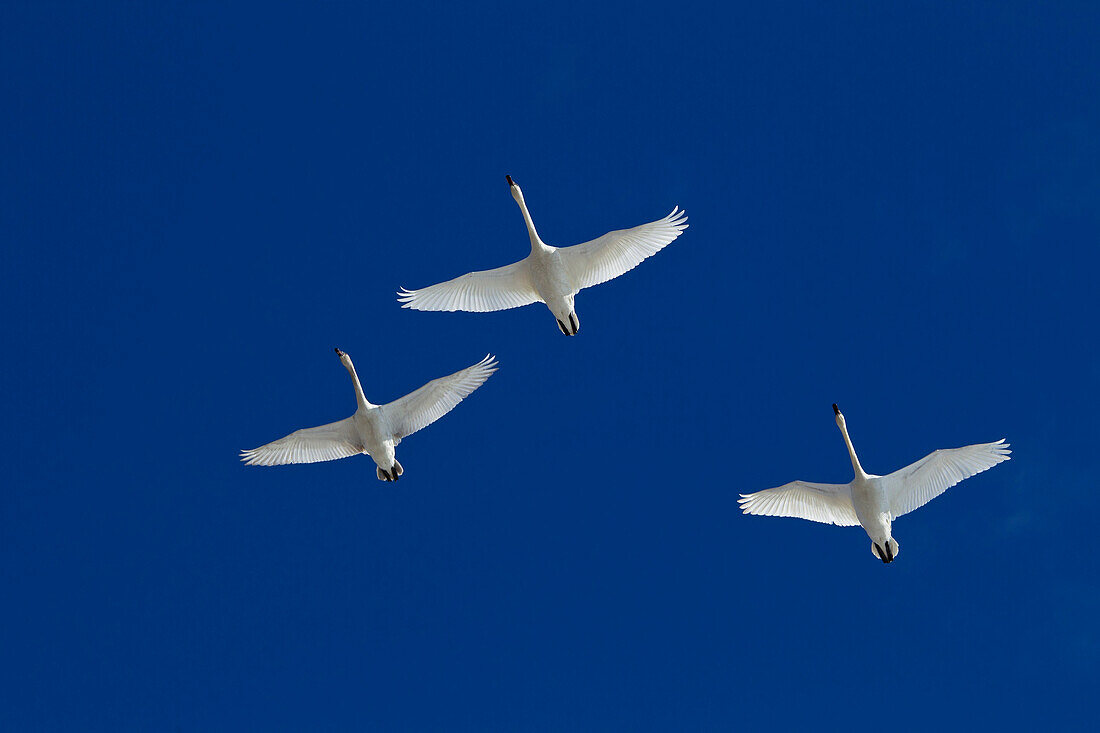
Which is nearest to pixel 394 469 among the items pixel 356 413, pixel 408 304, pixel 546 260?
pixel 356 413

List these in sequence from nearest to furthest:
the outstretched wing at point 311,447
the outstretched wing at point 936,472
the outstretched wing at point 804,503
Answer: the outstretched wing at point 936,472
the outstretched wing at point 804,503
the outstretched wing at point 311,447

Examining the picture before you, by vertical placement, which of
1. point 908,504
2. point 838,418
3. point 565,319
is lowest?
point 908,504

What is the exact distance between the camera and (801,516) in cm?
3922

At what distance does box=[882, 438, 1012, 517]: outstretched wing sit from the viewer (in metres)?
37.6

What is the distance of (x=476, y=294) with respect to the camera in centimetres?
3956

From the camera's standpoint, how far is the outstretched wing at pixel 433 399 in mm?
38938

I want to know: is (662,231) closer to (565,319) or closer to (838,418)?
(565,319)

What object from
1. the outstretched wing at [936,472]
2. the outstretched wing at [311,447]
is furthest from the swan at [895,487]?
the outstretched wing at [311,447]

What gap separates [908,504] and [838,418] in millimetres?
3260

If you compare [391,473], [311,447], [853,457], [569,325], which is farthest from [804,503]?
[311,447]

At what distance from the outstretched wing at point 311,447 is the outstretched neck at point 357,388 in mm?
527

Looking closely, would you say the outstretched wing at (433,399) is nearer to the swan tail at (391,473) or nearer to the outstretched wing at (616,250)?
the swan tail at (391,473)

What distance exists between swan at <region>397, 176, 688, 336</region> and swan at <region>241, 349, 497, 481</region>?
1.78m

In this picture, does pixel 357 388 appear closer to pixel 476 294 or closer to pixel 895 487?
pixel 476 294
